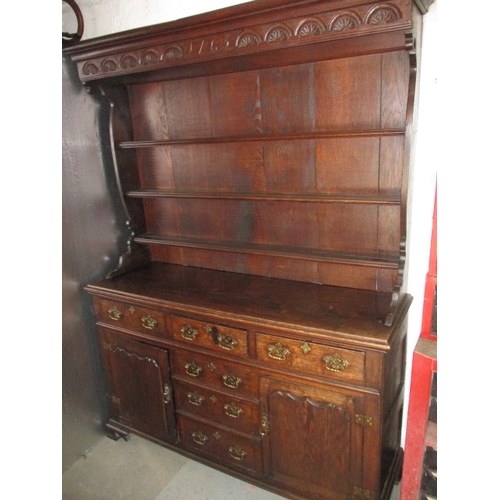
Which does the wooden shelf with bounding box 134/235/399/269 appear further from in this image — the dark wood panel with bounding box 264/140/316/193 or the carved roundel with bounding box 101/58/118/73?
the carved roundel with bounding box 101/58/118/73

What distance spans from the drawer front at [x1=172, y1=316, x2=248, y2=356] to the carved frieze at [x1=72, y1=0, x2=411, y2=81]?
1.08 metres

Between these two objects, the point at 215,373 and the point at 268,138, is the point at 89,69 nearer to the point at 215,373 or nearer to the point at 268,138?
the point at 268,138

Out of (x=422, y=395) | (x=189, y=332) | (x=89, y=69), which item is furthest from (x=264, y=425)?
(x=89, y=69)

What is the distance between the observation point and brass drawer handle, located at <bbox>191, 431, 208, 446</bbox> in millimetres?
1895

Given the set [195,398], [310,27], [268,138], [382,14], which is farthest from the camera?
[195,398]

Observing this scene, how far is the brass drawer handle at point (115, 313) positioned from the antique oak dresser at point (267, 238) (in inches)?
0.4

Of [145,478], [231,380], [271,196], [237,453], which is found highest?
[271,196]

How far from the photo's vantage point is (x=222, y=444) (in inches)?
72.4

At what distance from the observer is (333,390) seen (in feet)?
4.90

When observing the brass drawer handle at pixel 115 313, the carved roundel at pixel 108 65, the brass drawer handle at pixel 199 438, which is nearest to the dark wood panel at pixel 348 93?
the carved roundel at pixel 108 65

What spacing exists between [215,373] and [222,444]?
368 mm

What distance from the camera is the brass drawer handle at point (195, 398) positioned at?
1.84m

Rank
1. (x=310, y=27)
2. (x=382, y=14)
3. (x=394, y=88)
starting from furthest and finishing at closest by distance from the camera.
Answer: (x=394, y=88) < (x=310, y=27) < (x=382, y=14)
